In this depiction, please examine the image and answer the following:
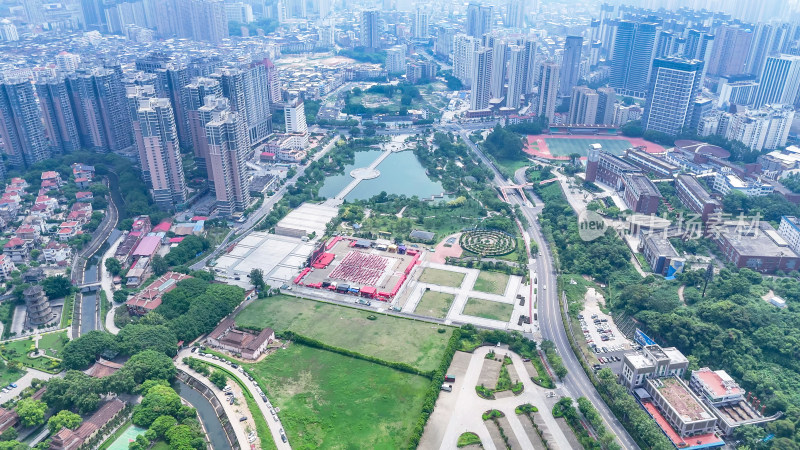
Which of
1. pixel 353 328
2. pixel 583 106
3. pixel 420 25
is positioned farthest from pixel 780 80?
pixel 420 25

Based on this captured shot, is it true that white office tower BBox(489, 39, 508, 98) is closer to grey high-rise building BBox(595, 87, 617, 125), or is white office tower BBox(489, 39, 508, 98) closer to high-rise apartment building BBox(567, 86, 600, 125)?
high-rise apartment building BBox(567, 86, 600, 125)

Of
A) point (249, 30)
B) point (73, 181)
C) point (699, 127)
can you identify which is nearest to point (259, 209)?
point (73, 181)

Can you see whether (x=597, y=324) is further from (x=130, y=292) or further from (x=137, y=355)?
(x=130, y=292)

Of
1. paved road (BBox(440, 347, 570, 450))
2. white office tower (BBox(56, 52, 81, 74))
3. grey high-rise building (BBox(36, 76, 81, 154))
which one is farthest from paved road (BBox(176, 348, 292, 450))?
white office tower (BBox(56, 52, 81, 74))

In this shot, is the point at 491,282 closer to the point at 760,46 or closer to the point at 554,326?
the point at 554,326

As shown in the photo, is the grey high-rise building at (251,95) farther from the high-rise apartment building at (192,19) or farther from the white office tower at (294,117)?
the high-rise apartment building at (192,19)

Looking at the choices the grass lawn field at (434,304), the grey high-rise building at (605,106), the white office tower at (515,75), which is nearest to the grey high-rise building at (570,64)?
the white office tower at (515,75)
